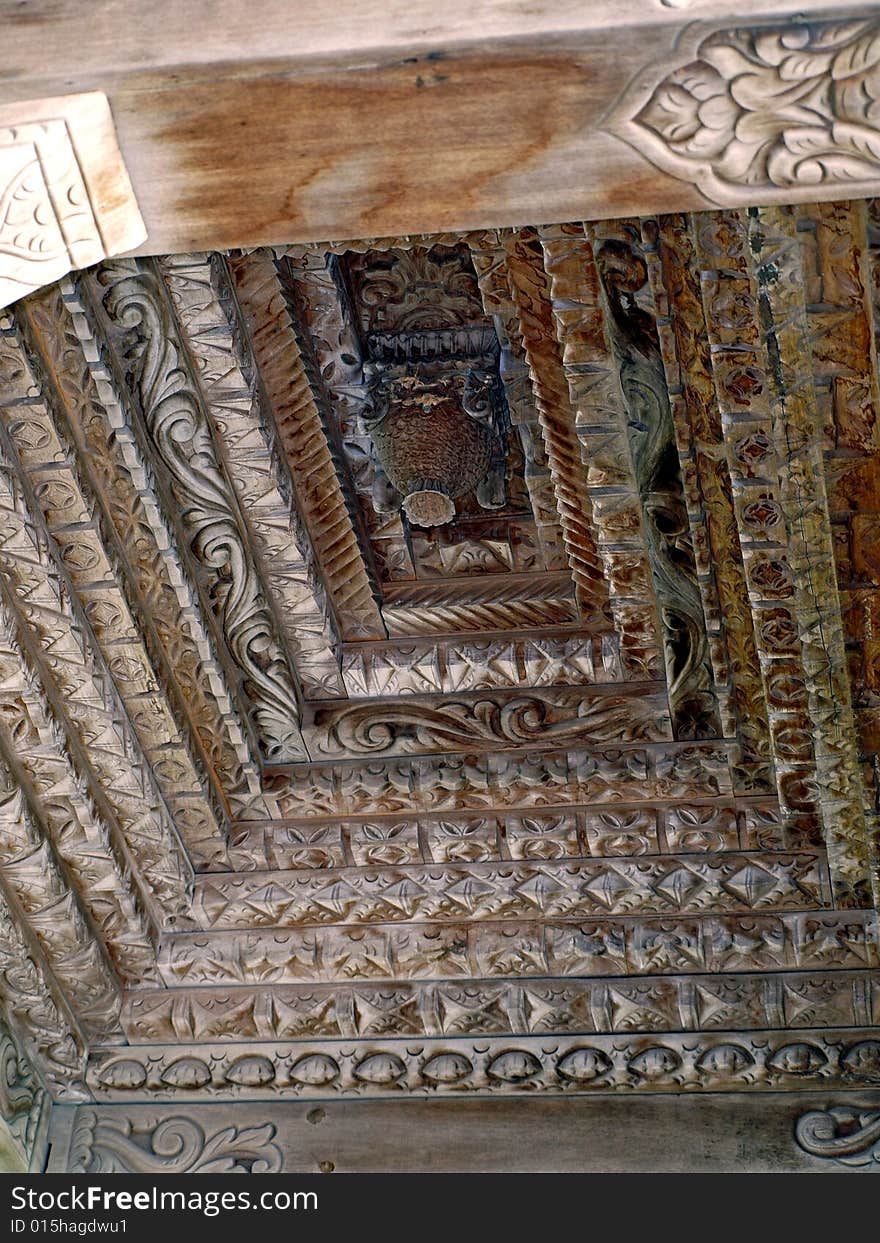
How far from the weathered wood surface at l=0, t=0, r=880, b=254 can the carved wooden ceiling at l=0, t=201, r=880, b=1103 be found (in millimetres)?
439

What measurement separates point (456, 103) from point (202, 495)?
4.91 ft

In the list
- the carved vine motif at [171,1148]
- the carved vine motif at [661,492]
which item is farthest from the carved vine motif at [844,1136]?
the carved vine motif at [171,1148]

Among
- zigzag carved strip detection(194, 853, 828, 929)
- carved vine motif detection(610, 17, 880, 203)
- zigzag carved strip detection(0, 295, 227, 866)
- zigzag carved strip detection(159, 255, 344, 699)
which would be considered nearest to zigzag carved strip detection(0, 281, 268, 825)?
zigzag carved strip detection(0, 295, 227, 866)

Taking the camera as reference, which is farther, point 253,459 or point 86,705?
point 86,705

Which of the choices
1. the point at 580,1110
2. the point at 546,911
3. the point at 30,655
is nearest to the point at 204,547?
the point at 30,655

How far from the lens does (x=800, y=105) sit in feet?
9.40

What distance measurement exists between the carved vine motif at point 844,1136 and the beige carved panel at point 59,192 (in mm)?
2636

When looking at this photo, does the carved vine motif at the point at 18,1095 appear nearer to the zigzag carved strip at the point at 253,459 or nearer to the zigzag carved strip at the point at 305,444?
the zigzag carved strip at the point at 253,459

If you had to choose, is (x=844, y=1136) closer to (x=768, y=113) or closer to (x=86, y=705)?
(x=86, y=705)

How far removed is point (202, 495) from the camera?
421cm

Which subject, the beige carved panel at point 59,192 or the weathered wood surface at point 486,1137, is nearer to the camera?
the beige carved panel at point 59,192

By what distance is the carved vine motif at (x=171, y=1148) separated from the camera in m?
4.86

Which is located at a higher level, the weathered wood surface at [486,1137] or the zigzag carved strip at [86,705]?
the zigzag carved strip at [86,705]

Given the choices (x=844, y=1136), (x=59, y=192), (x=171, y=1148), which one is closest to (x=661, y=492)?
(x=59, y=192)
